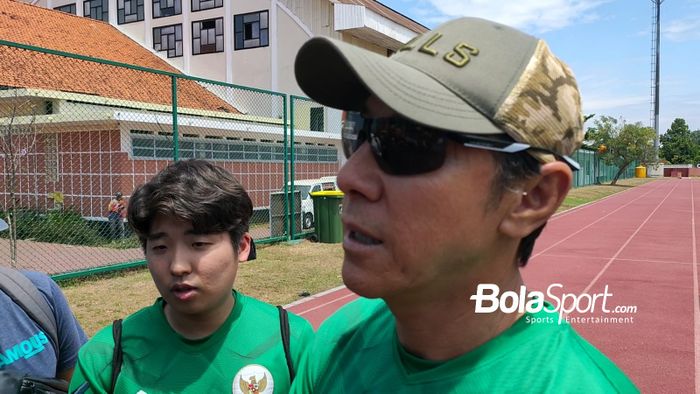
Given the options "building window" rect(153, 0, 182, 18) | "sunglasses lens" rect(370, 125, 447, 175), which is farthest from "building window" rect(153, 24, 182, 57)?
"sunglasses lens" rect(370, 125, 447, 175)

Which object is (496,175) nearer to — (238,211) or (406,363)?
(406,363)

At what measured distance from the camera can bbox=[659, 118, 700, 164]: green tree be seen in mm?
95688

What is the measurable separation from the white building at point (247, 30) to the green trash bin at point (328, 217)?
33.0ft

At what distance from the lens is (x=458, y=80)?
3.34 ft

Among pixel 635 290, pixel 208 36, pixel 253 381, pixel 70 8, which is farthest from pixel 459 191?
pixel 70 8

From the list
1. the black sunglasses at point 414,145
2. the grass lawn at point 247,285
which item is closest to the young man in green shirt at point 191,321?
the black sunglasses at point 414,145

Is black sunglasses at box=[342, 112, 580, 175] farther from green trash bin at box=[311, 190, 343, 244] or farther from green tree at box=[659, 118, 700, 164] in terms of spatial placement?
green tree at box=[659, 118, 700, 164]

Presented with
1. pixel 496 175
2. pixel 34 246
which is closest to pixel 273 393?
pixel 496 175

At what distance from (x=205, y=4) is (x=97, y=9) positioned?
7.58 meters

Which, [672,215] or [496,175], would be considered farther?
[672,215]

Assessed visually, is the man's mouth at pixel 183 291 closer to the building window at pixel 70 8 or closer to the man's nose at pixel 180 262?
the man's nose at pixel 180 262

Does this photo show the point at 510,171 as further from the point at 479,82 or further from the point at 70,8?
the point at 70,8

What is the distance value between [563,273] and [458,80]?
907cm

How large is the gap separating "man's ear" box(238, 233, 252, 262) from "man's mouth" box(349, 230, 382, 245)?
1.19m
